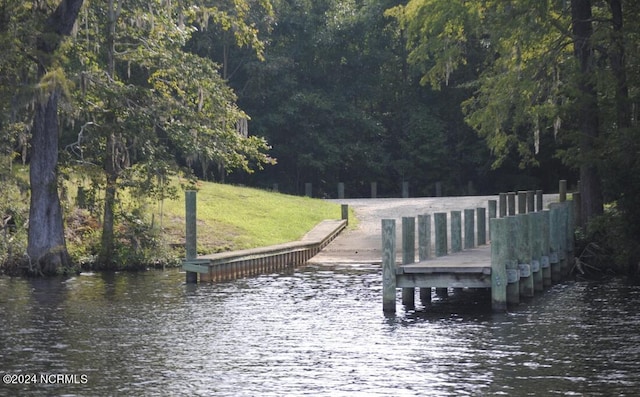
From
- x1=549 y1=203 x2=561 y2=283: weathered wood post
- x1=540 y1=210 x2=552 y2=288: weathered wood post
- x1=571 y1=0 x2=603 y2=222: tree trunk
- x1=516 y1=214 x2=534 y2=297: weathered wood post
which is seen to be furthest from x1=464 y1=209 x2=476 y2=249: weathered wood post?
x1=571 y1=0 x2=603 y2=222: tree trunk

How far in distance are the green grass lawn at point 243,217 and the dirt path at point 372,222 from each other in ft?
4.44

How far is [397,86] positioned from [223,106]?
34.8 m

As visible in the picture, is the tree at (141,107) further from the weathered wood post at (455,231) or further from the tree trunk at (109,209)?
the weathered wood post at (455,231)

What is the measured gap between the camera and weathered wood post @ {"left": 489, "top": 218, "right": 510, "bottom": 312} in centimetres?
2447

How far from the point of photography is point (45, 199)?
3406 cm

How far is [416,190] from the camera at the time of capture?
67.2 meters

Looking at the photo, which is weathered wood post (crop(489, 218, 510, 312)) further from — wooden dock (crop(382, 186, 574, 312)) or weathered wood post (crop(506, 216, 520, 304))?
weathered wood post (crop(506, 216, 520, 304))

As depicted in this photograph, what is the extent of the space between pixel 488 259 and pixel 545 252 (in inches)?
157

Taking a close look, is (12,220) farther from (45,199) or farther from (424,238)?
(424,238)

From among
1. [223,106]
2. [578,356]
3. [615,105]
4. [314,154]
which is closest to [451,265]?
[578,356]

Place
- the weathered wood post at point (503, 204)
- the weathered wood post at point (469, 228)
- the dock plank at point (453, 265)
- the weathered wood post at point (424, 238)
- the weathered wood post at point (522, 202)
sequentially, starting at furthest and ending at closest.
A: 1. the weathered wood post at point (522, 202)
2. the weathered wood post at point (503, 204)
3. the weathered wood post at point (469, 228)
4. the weathered wood post at point (424, 238)
5. the dock plank at point (453, 265)

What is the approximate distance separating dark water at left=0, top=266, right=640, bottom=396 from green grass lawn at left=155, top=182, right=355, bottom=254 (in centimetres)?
817

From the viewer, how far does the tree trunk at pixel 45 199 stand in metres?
33.8

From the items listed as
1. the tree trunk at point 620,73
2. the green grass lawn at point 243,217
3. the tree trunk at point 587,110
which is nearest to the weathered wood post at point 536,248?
the tree trunk at point 587,110
